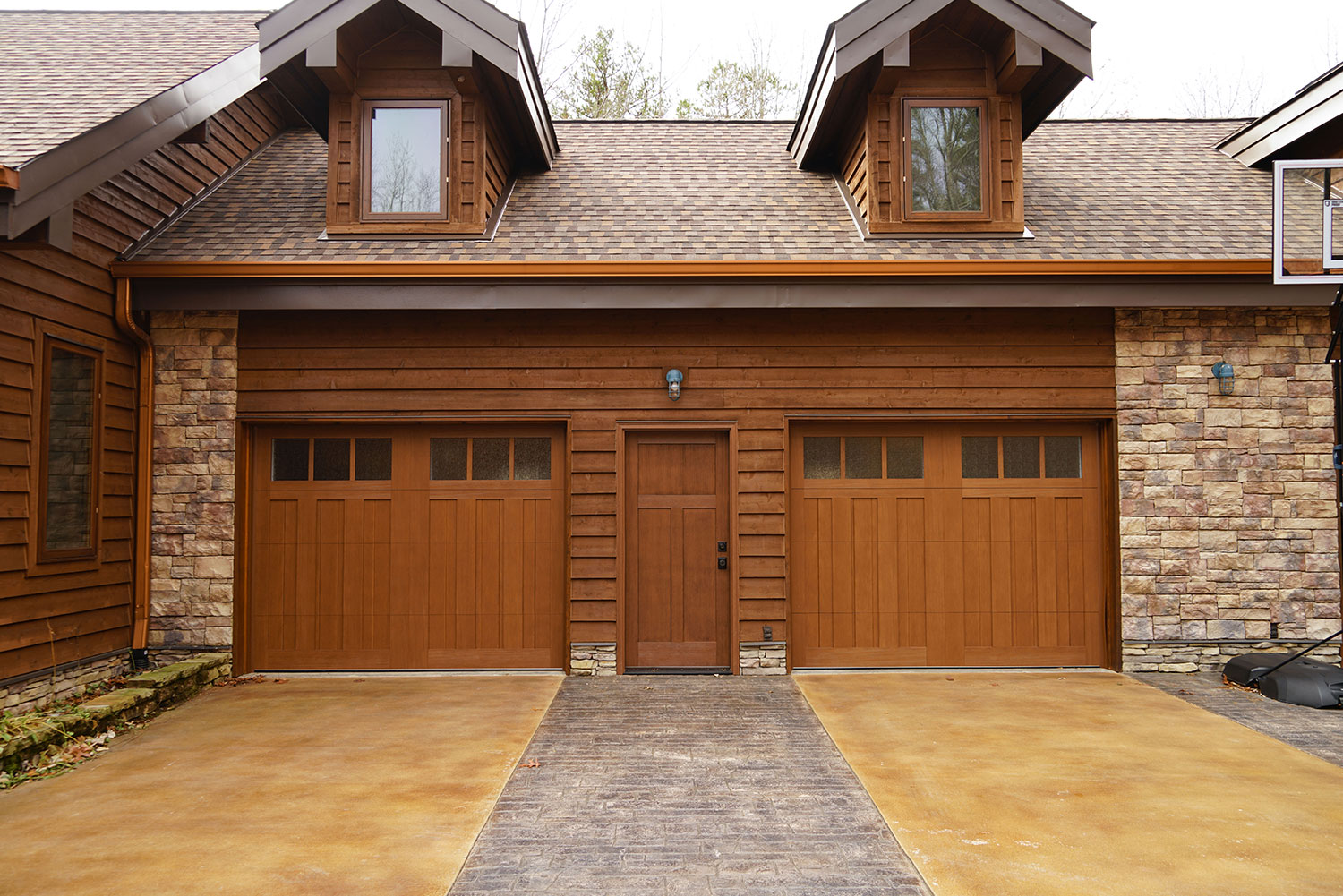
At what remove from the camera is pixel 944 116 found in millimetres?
7324

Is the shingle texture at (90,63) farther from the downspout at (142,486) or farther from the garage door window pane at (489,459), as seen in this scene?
the garage door window pane at (489,459)

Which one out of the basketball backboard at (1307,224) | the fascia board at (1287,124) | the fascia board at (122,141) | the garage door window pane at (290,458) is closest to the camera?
the fascia board at (122,141)

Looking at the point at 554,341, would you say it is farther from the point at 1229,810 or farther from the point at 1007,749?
the point at 1229,810

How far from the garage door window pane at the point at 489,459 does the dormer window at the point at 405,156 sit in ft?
6.38

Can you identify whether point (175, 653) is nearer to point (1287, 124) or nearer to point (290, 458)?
point (290, 458)

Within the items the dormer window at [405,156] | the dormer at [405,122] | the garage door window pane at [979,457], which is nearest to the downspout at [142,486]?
the dormer at [405,122]

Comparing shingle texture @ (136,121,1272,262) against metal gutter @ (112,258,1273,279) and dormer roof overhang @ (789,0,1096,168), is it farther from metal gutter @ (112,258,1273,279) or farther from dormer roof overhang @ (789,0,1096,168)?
dormer roof overhang @ (789,0,1096,168)

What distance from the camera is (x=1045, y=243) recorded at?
6.96 metres

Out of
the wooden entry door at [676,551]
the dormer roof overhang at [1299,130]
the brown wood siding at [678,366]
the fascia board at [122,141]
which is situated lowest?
the wooden entry door at [676,551]

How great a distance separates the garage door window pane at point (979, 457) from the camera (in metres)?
7.03

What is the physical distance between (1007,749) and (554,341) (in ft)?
13.8

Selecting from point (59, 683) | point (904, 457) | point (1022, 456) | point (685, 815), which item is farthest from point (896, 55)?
point (59, 683)

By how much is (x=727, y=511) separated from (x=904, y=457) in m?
1.48

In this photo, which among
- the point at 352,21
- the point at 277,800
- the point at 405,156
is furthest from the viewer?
the point at 405,156
